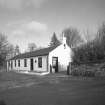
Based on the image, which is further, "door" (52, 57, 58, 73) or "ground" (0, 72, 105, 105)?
"door" (52, 57, 58, 73)

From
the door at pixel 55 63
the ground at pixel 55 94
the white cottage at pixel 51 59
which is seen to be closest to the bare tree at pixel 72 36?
the white cottage at pixel 51 59

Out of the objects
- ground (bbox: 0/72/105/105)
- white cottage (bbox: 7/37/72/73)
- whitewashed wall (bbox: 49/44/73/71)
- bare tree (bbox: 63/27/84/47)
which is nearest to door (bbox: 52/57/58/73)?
white cottage (bbox: 7/37/72/73)

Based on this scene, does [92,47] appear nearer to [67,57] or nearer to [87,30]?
[67,57]

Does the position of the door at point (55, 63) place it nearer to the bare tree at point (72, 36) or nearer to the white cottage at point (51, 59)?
the white cottage at point (51, 59)

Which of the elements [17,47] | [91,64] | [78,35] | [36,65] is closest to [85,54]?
[91,64]

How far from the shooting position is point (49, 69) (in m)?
18.6

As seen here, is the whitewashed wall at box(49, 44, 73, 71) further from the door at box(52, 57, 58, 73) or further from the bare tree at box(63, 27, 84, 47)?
the bare tree at box(63, 27, 84, 47)

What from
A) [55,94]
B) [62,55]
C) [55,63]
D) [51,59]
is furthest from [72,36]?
[55,94]

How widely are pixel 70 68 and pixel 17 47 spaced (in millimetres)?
77777

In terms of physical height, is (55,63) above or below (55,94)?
above

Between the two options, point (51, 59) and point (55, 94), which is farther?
point (51, 59)

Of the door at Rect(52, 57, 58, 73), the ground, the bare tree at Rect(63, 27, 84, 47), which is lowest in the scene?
the ground

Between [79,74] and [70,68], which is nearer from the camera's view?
[79,74]

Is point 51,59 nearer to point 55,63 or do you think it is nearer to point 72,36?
point 55,63
